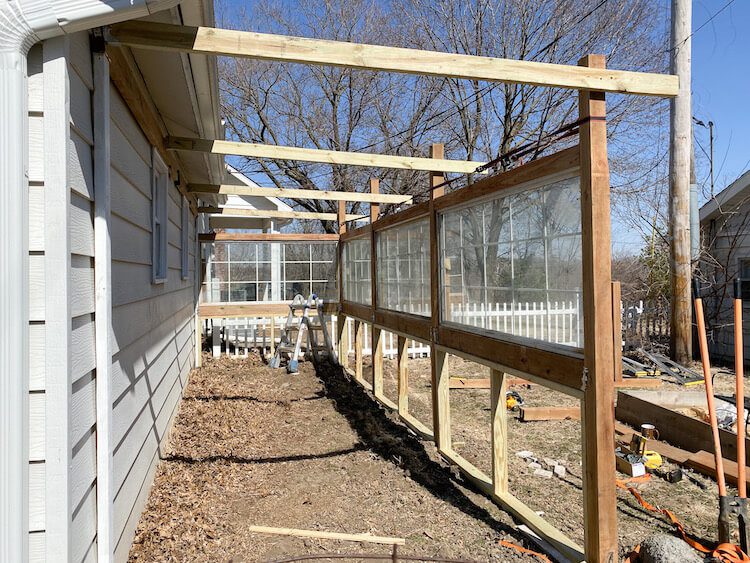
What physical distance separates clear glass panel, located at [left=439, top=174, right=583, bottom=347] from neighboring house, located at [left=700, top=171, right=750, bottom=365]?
8144 millimetres

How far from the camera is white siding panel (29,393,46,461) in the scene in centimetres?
176

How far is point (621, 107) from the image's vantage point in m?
13.5

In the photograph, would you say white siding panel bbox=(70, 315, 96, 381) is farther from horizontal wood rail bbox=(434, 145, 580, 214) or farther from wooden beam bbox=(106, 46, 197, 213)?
horizontal wood rail bbox=(434, 145, 580, 214)

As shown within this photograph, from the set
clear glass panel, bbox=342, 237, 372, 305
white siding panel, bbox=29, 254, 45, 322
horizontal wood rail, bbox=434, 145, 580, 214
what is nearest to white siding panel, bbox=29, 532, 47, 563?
white siding panel, bbox=29, 254, 45, 322

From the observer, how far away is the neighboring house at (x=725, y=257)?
1051cm

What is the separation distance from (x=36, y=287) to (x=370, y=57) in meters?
1.84

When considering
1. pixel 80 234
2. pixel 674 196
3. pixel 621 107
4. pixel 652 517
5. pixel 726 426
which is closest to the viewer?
pixel 80 234

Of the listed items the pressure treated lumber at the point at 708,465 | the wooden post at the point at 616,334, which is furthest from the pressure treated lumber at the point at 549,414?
the wooden post at the point at 616,334

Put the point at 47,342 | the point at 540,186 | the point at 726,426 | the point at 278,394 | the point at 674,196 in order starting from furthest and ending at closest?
the point at 674,196, the point at 278,394, the point at 726,426, the point at 540,186, the point at 47,342

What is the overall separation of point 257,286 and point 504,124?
7673 millimetres

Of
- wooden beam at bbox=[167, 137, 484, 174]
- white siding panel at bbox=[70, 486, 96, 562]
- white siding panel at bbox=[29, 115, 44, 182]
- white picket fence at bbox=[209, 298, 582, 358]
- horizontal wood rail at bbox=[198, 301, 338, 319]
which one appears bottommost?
white siding panel at bbox=[70, 486, 96, 562]

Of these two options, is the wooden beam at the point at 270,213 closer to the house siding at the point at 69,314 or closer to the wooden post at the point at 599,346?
the house siding at the point at 69,314

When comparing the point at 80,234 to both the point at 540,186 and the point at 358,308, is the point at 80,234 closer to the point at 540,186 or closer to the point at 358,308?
the point at 540,186

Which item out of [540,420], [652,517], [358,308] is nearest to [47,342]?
[652,517]
